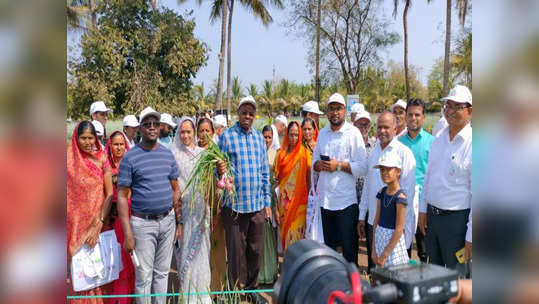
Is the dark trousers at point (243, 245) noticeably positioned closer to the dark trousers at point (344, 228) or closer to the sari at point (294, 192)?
the sari at point (294, 192)

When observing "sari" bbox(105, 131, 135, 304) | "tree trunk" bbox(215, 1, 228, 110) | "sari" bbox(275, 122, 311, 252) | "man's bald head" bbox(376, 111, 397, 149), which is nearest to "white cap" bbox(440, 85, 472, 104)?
"man's bald head" bbox(376, 111, 397, 149)

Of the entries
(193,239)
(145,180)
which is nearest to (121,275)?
(193,239)

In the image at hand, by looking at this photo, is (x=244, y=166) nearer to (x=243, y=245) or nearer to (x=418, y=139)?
(x=243, y=245)

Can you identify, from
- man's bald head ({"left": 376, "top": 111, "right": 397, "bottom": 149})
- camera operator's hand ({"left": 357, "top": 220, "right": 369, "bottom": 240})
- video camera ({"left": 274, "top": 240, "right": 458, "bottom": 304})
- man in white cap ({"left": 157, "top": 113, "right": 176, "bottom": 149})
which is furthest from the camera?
man in white cap ({"left": 157, "top": 113, "right": 176, "bottom": 149})

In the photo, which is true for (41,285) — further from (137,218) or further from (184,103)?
(184,103)

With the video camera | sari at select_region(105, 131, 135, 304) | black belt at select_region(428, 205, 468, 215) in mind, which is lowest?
sari at select_region(105, 131, 135, 304)

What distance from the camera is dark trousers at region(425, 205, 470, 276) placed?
8.91 feet

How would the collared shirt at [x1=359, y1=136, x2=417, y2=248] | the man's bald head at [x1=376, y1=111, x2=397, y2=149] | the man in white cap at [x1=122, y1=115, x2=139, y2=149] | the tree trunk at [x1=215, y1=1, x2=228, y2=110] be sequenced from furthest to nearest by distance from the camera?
the tree trunk at [x1=215, y1=1, x2=228, y2=110] < the man in white cap at [x1=122, y1=115, x2=139, y2=149] < the man's bald head at [x1=376, y1=111, x2=397, y2=149] < the collared shirt at [x1=359, y1=136, x2=417, y2=248]

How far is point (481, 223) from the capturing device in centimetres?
65

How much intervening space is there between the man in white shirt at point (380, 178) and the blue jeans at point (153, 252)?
1.64 m

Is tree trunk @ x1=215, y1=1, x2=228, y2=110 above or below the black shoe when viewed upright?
above

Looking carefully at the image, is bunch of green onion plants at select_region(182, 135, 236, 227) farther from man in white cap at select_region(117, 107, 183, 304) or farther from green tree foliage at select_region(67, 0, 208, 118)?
green tree foliage at select_region(67, 0, 208, 118)

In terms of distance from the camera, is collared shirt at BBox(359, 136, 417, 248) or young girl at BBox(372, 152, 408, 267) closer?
young girl at BBox(372, 152, 408, 267)

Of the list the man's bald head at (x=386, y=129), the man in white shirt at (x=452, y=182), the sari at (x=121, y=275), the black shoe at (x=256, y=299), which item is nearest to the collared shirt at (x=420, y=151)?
the man's bald head at (x=386, y=129)
